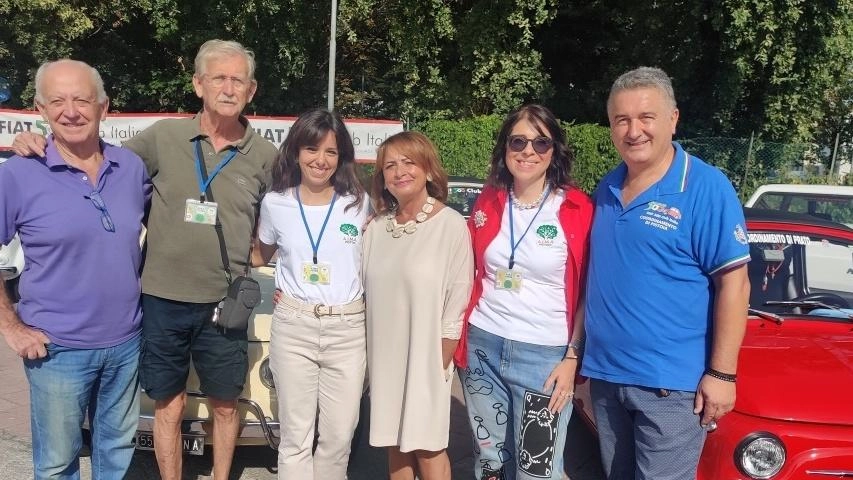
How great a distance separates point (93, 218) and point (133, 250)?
0.22 m

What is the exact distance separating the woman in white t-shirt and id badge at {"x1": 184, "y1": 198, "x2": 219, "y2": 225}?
0.83 ft

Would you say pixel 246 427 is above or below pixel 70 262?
below

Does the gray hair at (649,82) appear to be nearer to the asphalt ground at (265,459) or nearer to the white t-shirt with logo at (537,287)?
the white t-shirt with logo at (537,287)

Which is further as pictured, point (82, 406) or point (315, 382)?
point (315, 382)

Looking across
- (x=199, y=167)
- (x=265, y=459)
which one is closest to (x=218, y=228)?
(x=199, y=167)

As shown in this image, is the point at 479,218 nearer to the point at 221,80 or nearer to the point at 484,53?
the point at 221,80

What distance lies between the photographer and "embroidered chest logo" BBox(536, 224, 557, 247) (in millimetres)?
2652

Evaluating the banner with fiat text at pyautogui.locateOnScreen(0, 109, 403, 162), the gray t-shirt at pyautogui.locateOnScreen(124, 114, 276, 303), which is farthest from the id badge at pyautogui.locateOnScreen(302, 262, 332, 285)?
the banner with fiat text at pyautogui.locateOnScreen(0, 109, 403, 162)

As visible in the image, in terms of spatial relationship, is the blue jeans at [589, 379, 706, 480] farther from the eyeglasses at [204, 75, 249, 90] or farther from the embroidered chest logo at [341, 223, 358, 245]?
the eyeglasses at [204, 75, 249, 90]

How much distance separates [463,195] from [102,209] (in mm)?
6703

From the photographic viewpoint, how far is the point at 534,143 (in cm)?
270

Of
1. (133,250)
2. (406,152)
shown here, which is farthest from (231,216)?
(406,152)

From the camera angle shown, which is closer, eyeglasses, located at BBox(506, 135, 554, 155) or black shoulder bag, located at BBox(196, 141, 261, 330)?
eyeglasses, located at BBox(506, 135, 554, 155)

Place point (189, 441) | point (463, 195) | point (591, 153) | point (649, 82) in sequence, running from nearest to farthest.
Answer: point (649, 82)
point (189, 441)
point (463, 195)
point (591, 153)
